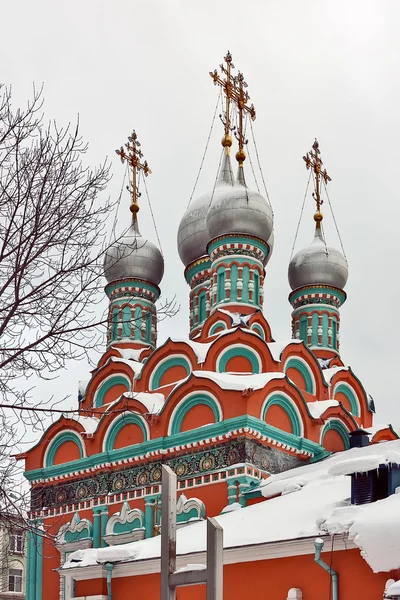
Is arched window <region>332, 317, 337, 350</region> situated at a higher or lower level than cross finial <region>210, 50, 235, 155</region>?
lower

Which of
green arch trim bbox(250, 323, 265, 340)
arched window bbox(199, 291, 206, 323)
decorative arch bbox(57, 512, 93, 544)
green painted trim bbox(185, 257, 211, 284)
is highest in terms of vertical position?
green painted trim bbox(185, 257, 211, 284)

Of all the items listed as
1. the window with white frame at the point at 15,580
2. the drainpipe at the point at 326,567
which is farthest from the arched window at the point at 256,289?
the window with white frame at the point at 15,580

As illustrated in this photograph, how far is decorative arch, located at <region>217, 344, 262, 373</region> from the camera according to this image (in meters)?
15.0

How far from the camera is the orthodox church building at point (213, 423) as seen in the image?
10445 millimetres

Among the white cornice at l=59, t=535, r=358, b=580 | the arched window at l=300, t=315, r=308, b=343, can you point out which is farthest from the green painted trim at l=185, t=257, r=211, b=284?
the white cornice at l=59, t=535, r=358, b=580

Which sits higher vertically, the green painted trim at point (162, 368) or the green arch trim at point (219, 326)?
the green arch trim at point (219, 326)

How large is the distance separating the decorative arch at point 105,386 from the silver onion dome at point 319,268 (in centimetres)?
401

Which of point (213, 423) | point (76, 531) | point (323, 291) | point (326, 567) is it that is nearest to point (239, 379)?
point (213, 423)

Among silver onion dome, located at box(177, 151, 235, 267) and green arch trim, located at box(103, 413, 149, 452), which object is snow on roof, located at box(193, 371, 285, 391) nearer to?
green arch trim, located at box(103, 413, 149, 452)

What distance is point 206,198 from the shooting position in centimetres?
1911

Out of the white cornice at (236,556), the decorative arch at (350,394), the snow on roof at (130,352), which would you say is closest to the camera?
the white cornice at (236,556)

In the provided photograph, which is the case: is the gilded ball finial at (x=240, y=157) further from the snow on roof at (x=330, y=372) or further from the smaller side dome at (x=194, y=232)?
the snow on roof at (x=330, y=372)

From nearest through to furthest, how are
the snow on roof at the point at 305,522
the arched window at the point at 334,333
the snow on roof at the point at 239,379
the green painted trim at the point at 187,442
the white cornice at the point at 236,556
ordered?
the snow on roof at the point at 305,522, the white cornice at the point at 236,556, the green painted trim at the point at 187,442, the snow on roof at the point at 239,379, the arched window at the point at 334,333

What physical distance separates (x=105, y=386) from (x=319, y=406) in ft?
12.4
